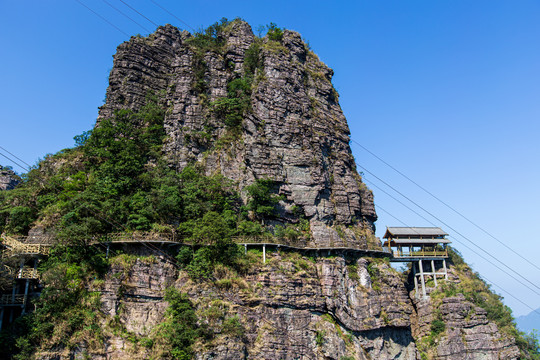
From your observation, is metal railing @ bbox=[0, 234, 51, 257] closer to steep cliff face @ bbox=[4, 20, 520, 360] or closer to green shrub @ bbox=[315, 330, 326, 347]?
steep cliff face @ bbox=[4, 20, 520, 360]

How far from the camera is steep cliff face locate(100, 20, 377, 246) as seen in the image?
42.2 meters

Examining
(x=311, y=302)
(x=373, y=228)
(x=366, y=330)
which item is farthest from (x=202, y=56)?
(x=366, y=330)

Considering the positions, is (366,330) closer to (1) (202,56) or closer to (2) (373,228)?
(2) (373,228)

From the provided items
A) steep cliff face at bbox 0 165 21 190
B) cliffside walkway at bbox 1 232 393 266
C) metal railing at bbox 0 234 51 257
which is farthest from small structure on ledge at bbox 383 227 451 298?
steep cliff face at bbox 0 165 21 190

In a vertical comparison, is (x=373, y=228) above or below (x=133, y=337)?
above

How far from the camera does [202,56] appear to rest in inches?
2015

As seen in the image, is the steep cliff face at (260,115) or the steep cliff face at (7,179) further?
the steep cliff face at (7,179)

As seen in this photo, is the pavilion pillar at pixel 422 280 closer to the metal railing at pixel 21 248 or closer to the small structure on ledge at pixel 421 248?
the small structure on ledge at pixel 421 248

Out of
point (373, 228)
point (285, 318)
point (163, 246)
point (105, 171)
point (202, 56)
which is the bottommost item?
point (285, 318)

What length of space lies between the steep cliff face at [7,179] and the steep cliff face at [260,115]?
14.4 metres

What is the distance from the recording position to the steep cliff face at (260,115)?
4216 cm

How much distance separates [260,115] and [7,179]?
30.9 metres

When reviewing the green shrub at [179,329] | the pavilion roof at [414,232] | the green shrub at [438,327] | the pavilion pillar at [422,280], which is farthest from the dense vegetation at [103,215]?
the green shrub at [438,327]

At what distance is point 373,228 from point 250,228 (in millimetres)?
14679
